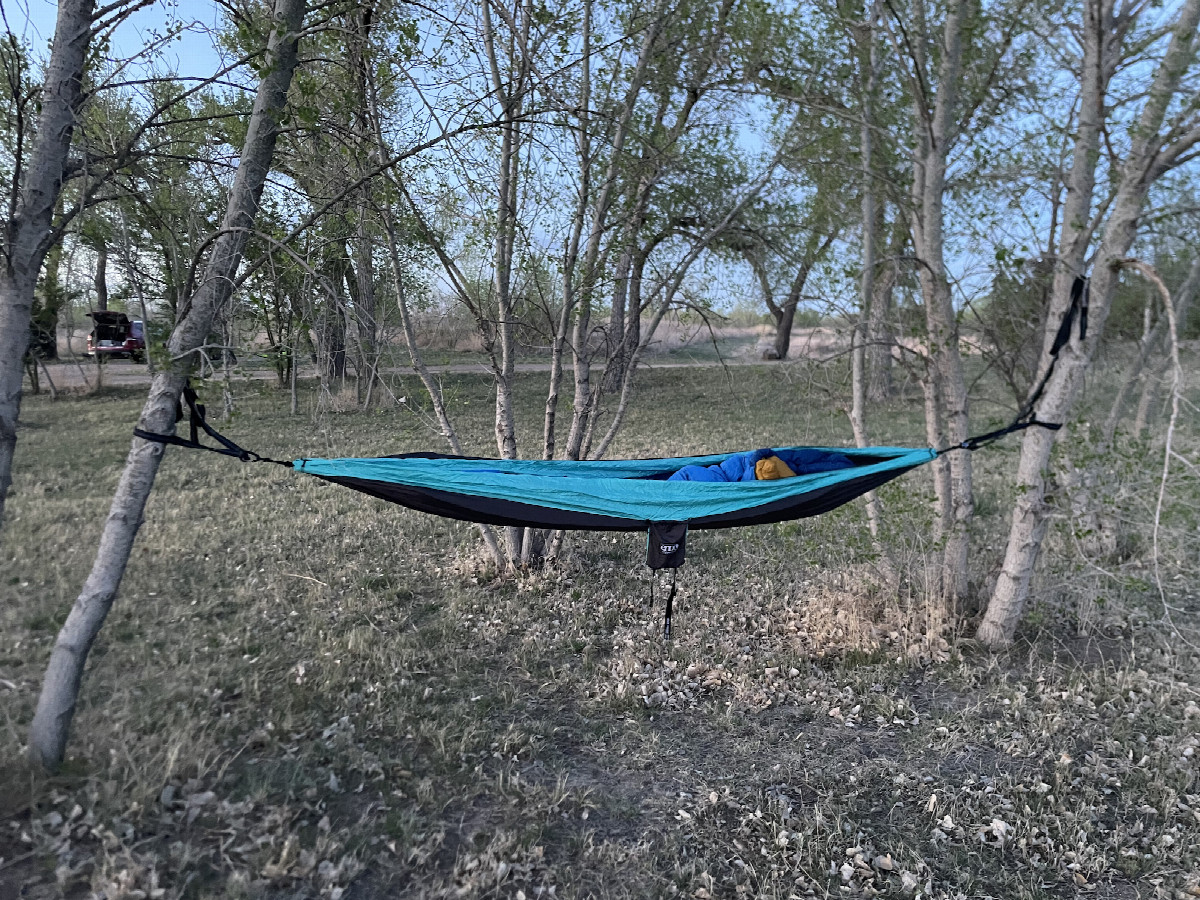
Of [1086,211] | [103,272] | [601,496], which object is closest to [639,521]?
[601,496]

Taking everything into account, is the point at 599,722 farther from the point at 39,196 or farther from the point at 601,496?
the point at 39,196

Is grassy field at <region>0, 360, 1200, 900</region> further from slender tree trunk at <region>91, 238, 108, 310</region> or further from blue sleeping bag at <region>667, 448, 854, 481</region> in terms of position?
slender tree trunk at <region>91, 238, 108, 310</region>

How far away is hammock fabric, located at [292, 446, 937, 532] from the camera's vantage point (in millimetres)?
3076

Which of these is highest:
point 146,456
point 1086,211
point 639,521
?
point 1086,211

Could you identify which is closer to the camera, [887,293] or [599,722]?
[599,722]

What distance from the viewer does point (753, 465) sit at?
3723mm

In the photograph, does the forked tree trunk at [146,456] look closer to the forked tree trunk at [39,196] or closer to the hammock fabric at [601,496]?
the forked tree trunk at [39,196]

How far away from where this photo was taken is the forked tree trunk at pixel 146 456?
7.50 ft

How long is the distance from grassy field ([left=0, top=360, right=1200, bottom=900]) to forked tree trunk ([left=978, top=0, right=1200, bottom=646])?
226 mm

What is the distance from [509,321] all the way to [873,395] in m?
9.29

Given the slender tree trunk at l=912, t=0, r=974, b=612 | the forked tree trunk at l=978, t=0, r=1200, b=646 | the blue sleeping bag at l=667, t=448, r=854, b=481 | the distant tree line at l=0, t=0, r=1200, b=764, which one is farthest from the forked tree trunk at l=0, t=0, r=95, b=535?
the forked tree trunk at l=978, t=0, r=1200, b=646

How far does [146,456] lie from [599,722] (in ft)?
6.30

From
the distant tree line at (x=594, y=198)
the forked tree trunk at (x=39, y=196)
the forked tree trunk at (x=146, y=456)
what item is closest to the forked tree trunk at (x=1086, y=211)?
the distant tree line at (x=594, y=198)

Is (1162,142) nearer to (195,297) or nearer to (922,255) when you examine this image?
(922,255)
